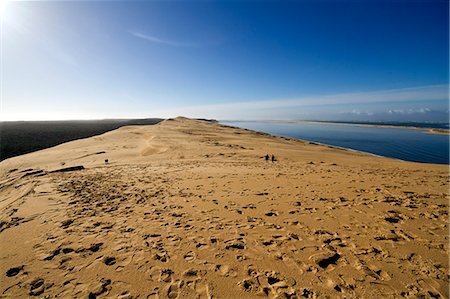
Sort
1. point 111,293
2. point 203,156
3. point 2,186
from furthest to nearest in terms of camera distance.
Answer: point 203,156 < point 2,186 < point 111,293

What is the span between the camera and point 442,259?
4426 mm

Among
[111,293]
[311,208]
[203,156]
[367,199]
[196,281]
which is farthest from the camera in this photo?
[203,156]

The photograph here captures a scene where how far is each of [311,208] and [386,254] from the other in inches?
98.9

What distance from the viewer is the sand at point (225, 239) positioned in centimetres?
385

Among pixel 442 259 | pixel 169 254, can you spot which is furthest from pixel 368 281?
pixel 169 254

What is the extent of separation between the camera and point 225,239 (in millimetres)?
5262

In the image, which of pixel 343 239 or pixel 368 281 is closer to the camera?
pixel 368 281

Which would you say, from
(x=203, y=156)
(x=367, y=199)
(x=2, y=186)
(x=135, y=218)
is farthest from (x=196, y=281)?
(x=203, y=156)

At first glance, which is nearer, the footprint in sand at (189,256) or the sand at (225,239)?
the sand at (225,239)

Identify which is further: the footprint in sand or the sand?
the footprint in sand

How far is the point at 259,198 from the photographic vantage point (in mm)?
8016

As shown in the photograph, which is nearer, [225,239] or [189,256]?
[189,256]

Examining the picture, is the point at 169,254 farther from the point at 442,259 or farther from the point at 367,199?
the point at 367,199

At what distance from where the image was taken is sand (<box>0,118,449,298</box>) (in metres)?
3.85
